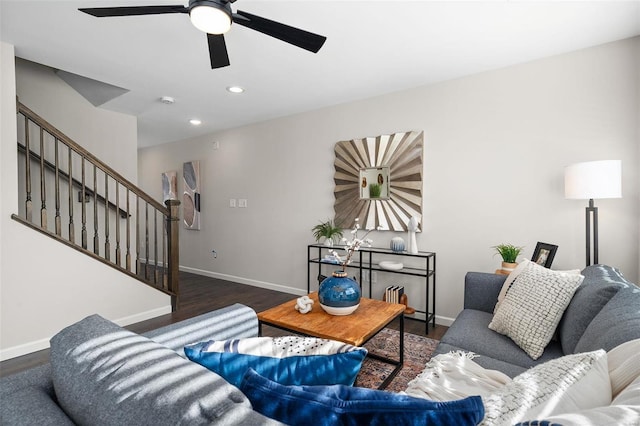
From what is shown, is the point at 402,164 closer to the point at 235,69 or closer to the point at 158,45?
the point at 235,69

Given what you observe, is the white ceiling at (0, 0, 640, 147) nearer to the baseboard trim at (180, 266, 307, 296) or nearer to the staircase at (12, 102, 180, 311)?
the staircase at (12, 102, 180, 311)

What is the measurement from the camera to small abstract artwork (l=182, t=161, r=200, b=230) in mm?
5391

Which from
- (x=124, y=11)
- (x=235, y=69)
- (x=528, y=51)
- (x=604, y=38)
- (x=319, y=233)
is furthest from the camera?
(x=319, y=233)

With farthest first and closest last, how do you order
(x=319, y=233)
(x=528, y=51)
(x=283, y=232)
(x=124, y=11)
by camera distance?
(x=283, y=232) < (x=319, y=233) < (x=528, y=51) < (x=124, y=11)

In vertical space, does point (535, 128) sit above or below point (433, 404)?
above

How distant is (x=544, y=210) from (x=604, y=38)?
1324 mm

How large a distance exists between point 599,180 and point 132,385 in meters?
2.67

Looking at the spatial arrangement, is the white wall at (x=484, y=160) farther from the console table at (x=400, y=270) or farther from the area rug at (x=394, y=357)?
the area rug at (x=394, y=357)

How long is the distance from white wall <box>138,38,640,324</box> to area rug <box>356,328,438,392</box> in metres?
0.64

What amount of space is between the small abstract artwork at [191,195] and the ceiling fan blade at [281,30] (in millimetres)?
4043

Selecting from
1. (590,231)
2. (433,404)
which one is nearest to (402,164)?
(590,231)

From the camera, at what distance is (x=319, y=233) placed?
12.2 feet

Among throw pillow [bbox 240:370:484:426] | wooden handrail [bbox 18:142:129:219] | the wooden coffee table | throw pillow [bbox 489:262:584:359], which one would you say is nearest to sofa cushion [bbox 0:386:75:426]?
throw pillow [bbox 240:370:484:426]

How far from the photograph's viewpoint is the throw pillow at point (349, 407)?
1.79ft
